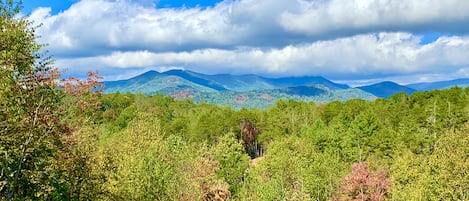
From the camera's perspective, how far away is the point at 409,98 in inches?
4326

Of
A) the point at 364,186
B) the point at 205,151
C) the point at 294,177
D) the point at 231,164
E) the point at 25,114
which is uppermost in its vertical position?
the point at 25,114

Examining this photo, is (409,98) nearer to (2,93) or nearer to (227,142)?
(227,142)

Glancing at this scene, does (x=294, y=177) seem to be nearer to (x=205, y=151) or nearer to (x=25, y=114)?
(x=205, y=151)

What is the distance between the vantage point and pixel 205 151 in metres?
58.0

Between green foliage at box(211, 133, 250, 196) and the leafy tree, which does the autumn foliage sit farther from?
the leafy tree

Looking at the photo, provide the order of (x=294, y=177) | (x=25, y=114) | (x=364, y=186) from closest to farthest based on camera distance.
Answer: (x=25, y=114) < (x=364, y=186) < (x=294, y=177)

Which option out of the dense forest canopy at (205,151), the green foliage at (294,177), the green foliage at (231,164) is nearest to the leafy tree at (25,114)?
the dense forest canopy at (205,151)

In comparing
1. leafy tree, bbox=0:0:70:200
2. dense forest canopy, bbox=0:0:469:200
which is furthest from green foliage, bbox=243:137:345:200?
leafy tree, bbox=0:0:70:200

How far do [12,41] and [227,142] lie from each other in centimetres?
4309

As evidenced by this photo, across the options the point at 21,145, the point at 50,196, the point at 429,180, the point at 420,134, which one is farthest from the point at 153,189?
the point at 420,134

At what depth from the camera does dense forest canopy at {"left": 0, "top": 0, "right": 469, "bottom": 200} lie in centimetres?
1723

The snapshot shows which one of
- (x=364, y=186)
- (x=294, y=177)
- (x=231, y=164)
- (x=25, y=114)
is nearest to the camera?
(x=25, y=114)

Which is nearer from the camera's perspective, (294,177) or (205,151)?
(294,177)

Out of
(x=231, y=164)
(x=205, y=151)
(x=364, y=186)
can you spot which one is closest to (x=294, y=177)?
(x=364, y=186)
